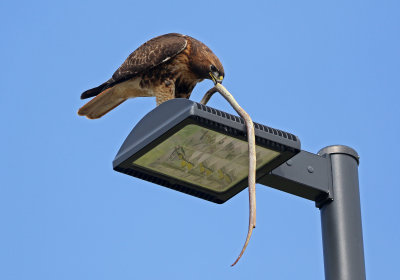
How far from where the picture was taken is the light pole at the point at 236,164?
3176 millimetres

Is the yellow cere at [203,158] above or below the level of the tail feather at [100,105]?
below

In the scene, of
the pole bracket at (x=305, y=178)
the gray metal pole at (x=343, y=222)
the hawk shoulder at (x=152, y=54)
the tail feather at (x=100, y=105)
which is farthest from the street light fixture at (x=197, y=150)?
the tail feather at (x=100, y=105)

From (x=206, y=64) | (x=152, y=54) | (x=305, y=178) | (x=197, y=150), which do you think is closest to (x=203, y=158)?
(x=197, y=150)

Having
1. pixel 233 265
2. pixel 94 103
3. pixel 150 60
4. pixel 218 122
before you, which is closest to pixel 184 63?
pixel 150 60

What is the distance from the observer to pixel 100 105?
21.5 feet

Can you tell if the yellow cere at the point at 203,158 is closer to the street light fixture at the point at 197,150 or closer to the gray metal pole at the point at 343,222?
the street light fixture at the point at 197,150

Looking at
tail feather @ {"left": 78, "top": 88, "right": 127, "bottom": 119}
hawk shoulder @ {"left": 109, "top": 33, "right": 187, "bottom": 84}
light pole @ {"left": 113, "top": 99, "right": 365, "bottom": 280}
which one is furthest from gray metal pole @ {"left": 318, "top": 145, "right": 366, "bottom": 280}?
tail feather @ {"left": 78, "top": 88, "right": 127, "bottom": 119}

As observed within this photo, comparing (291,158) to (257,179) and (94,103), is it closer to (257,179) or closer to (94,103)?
(257,179)

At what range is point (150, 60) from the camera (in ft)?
20.2

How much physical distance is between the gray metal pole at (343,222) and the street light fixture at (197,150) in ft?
A: 1.31

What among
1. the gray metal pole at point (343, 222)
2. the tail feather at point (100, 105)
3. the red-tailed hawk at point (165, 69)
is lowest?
the gray metal pole at point (343, 222)

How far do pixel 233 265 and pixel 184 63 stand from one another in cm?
387

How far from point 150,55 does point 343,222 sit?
10.3ft

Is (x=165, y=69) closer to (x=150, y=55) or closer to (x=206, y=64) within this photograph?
(x=150, y=55)
